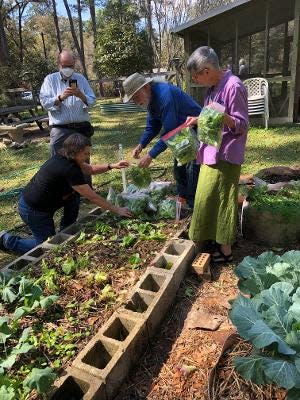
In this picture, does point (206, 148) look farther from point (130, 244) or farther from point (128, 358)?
point (128, 358)

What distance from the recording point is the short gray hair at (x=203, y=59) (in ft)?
8.43

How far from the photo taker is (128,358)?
85.0 inches

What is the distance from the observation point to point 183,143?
321 cm

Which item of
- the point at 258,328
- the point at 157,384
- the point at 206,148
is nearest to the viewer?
the point at 258,328

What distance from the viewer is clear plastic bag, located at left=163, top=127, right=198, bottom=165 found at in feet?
10.5

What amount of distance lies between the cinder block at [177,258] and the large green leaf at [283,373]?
1.28 m

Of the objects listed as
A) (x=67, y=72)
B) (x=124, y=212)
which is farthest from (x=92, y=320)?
(x=67, y=72)

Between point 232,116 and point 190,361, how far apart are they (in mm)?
1690

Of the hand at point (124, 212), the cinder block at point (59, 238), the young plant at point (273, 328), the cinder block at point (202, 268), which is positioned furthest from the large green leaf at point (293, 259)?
the cinder block at point (59, 238)

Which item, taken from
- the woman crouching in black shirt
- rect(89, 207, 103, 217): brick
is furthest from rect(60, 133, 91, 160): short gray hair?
rect(89, 207, 103, 217): brick

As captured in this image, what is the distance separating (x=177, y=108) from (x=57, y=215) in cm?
235

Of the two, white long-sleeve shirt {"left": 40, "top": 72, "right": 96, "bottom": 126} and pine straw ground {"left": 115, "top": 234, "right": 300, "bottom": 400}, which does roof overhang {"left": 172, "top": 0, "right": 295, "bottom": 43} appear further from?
pine straw ground {"left": 115, "top": 234, "right": 300, "bottom": 400}

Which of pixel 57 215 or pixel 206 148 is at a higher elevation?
pixel 206 148

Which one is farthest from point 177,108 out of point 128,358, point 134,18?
point 134,18
